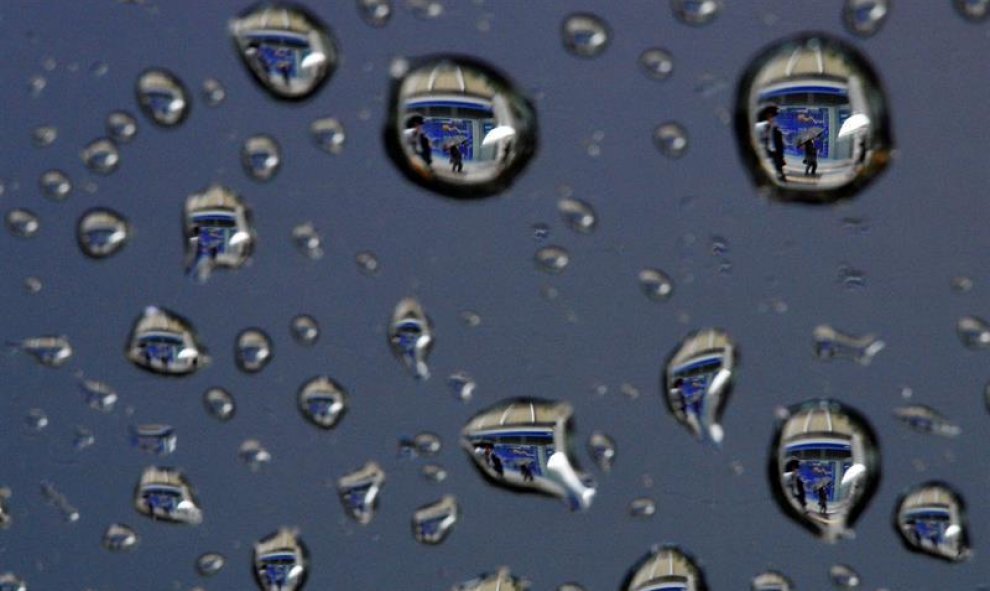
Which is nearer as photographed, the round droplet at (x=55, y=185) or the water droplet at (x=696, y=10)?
the water droplet at (x=696, y=10)

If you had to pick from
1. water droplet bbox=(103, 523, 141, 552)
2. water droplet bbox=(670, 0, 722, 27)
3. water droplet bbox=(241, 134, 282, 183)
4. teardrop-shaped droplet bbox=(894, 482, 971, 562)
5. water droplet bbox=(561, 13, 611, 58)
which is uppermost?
water droplet bbox=(670, 0, 722, 27)

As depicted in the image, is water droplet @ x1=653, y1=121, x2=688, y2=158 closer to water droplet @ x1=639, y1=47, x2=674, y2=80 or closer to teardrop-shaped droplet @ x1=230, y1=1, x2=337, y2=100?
water droplet @ x1=639, y1=47, x2=674, y2=80

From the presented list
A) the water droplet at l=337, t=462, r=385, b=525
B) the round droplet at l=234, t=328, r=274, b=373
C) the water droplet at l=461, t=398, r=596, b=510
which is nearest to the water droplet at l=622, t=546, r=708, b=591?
the water droplet at l=461, t=398, r=596, b=510

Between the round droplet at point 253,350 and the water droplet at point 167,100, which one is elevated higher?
the water droplet at point 167,100

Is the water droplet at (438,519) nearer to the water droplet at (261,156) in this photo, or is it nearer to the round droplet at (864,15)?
the water droplet at (261,156)

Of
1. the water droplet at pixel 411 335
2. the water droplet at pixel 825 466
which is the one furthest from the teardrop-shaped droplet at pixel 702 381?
the water droplet at pixel 411 335

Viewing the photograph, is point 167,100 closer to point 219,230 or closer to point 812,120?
point 219,230
